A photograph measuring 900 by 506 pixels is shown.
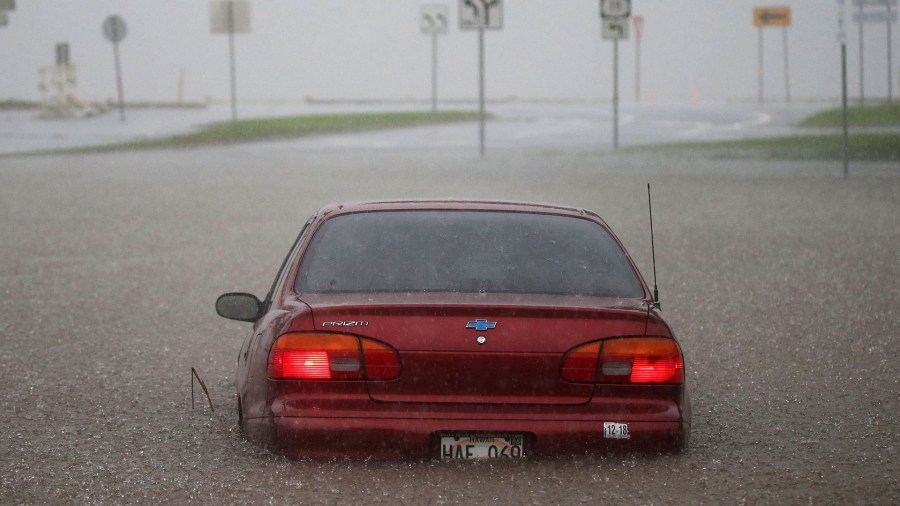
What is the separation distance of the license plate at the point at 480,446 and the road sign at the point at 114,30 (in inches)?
1781

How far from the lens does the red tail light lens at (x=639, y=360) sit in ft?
19.3

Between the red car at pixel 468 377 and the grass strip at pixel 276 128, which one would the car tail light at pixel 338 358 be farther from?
the grass strip at pixel 276 128

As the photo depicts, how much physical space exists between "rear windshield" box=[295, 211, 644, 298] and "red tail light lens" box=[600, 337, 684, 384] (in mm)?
390

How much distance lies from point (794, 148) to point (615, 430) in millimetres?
31309

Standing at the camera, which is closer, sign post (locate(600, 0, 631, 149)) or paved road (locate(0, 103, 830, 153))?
sign post (locate(600, 0, 631, 149))

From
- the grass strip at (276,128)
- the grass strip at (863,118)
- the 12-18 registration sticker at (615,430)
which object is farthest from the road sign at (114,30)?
the 12-18 registration sticker at (615,430)

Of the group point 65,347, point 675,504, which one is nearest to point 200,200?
point 65,347

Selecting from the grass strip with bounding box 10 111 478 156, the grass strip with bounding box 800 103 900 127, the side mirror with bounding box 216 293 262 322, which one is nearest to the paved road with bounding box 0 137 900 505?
the side mirror with bounding box 216 293 262 322

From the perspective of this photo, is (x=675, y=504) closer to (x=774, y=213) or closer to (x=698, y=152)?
(x=774, y=213)

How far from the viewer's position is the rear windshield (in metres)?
6.30

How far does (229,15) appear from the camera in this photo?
4469cm

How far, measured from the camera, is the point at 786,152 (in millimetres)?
35094

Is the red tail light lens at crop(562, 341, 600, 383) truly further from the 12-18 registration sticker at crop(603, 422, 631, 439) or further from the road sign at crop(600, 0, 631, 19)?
the road sign at crop(600, 0, 631, 19)

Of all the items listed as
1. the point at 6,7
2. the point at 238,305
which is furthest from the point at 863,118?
the point at 238,305
